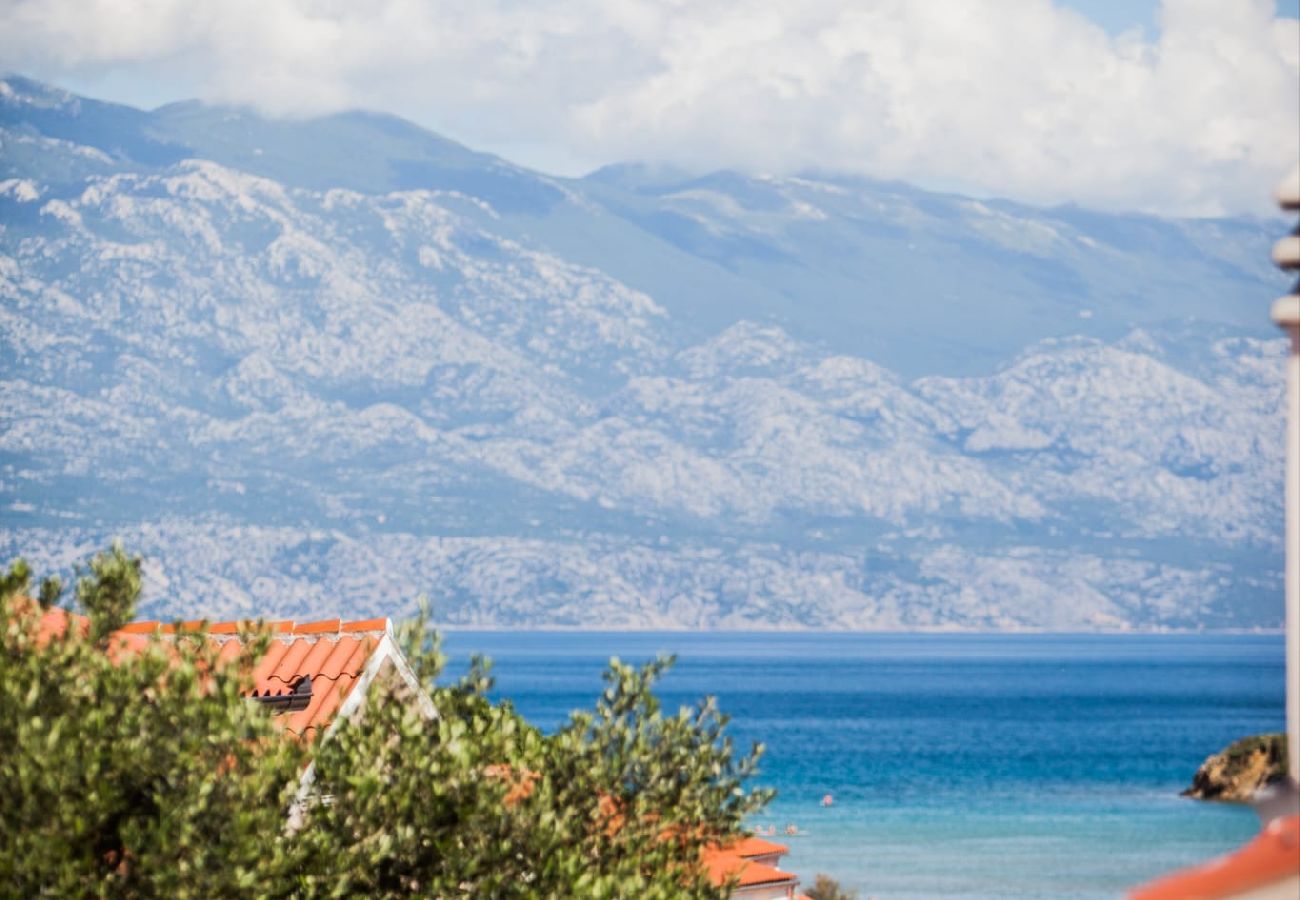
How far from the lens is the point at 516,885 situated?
14750 mm

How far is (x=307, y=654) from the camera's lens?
18750 millimetres

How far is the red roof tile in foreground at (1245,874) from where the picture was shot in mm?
6430

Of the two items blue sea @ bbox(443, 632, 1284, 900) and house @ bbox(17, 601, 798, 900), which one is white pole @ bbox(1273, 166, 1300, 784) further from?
blue sea @ bbox(443, 632, 1284, 900)

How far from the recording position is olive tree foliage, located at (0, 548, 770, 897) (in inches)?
528

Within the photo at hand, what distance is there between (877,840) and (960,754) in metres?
61.6

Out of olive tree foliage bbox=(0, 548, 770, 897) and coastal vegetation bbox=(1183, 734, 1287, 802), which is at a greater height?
coastal vegetation bbox=(1183, 734, 1287, 802)

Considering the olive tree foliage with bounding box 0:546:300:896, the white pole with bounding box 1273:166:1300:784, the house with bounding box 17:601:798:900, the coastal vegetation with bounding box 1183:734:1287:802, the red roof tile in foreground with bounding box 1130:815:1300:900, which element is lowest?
the red roof tile in foreground with bounding box 1130:815:1300:900

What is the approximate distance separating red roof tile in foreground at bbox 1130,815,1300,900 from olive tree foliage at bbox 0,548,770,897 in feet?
25.9

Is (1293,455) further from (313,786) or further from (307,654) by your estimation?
(307,654)

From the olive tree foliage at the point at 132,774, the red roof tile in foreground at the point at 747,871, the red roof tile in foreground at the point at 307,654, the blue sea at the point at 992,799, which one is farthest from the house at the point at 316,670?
the blue sea at the point at 992,799

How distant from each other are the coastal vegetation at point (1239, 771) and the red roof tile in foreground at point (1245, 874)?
86.5 meters

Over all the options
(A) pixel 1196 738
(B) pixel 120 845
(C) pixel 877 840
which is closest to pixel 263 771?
(B) pixel 120 845

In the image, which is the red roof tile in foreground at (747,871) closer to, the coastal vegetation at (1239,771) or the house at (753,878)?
the house at (753,878)

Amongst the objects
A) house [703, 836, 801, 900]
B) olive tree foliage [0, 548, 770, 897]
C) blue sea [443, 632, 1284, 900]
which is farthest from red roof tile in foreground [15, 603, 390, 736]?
blue sea [443, 632, 1284, 900]
